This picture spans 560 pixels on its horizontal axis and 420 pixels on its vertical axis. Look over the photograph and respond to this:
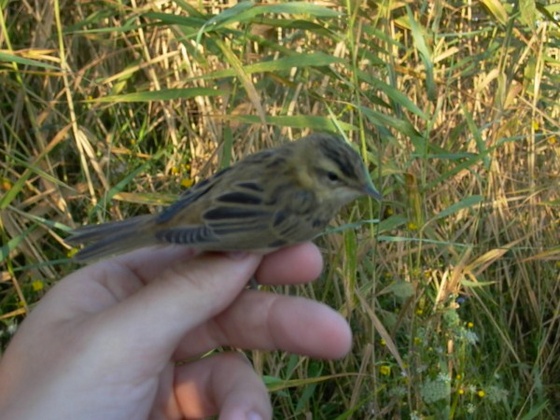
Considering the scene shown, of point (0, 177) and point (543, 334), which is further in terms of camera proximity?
point (543, 334)

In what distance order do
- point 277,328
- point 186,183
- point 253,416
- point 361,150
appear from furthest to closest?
point 186,183
point 361,150
point 277,328
point 253,416

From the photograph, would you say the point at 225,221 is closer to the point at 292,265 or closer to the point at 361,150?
the point at 292,265

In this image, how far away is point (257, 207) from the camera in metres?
1.94

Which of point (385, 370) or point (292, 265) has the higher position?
point (292, 265)

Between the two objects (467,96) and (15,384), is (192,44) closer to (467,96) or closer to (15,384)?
(467,96)

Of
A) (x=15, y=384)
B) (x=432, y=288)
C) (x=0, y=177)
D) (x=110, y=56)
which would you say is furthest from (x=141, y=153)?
(x=15, y=384)

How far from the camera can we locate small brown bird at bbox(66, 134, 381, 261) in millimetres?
1867

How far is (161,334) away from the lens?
1651 millimetres

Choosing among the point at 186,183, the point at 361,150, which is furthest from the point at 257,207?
the point at 186,183

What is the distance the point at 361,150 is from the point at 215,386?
906 mm

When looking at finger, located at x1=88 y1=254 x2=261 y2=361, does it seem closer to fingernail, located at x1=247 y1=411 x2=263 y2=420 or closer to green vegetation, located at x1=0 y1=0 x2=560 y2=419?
fingernail, located at x1=247 y1=411 x2=263 y2=420

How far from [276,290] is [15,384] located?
1225mm

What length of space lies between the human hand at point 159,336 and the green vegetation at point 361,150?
35 centimetres

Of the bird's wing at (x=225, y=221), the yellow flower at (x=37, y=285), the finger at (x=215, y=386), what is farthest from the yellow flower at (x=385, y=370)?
the yellow flower at (x=37, y=285)
